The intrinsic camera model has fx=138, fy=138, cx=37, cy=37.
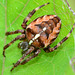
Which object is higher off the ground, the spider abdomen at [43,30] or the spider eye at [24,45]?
the spider abdomen at [43,30]

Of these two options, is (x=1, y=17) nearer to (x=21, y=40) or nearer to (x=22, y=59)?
(x=21, y=40)

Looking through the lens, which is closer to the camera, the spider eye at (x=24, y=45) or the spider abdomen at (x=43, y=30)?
the spider abdomen at (x=43, y=30)

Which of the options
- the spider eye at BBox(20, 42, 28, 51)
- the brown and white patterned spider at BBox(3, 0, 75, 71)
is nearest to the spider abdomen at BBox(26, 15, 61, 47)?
the brown and white patterned spider at BBox(3, 0, 75, 71)

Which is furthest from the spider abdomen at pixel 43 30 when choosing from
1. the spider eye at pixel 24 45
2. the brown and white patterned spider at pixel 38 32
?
the spider eye at pixel 24 45

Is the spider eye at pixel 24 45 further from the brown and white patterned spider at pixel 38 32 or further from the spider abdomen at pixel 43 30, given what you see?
the spider abdomen at pixel 43 30

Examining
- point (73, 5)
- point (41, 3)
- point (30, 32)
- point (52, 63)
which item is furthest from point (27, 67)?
point (73, 5)

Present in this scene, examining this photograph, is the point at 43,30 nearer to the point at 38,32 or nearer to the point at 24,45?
the point at 38,32

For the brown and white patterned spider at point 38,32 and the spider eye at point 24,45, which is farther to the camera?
the spider eye at point 24,45

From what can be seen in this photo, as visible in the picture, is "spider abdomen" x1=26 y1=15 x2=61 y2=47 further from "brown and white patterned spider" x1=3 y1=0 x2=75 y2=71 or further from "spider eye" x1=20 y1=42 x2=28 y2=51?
"spider eye" x1=20 y1=42 x2=28 y2=51

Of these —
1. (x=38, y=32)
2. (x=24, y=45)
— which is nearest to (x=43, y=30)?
(x=38, y=32)
